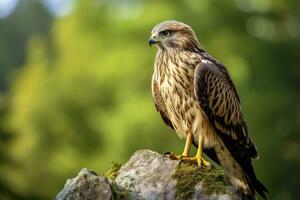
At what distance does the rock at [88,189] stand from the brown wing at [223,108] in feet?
5.29

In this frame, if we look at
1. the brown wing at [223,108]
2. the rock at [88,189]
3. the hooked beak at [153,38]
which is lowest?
the rock at [88,189]

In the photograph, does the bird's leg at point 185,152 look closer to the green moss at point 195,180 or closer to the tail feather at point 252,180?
the green moss at point 195,180

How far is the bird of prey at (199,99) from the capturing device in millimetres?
9836

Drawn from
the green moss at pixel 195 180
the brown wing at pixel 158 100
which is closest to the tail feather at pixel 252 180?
the green moss at pixel 195 180

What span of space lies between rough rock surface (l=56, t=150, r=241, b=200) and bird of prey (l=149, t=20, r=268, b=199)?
1.82 ft

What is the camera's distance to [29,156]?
3384cm

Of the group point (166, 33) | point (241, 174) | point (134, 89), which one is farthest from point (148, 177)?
point (134, 89)

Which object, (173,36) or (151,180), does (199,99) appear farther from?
(151,180)

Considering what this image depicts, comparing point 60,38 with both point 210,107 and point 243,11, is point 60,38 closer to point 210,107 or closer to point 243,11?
point 243,11

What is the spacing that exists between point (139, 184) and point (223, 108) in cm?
140

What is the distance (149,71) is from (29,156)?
6284 millimetres

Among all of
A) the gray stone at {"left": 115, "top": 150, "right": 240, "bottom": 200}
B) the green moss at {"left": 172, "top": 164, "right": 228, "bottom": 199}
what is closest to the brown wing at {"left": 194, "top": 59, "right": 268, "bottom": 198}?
the green moss at {"left": 172, "top": 164, "right": 228, "bottom": 199}

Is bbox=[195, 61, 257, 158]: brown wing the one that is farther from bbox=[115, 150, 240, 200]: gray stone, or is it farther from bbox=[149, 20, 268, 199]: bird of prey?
bbox=[115, 150, 240, 200]: gray stone

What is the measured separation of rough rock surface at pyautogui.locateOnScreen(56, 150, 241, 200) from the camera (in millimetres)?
8656
